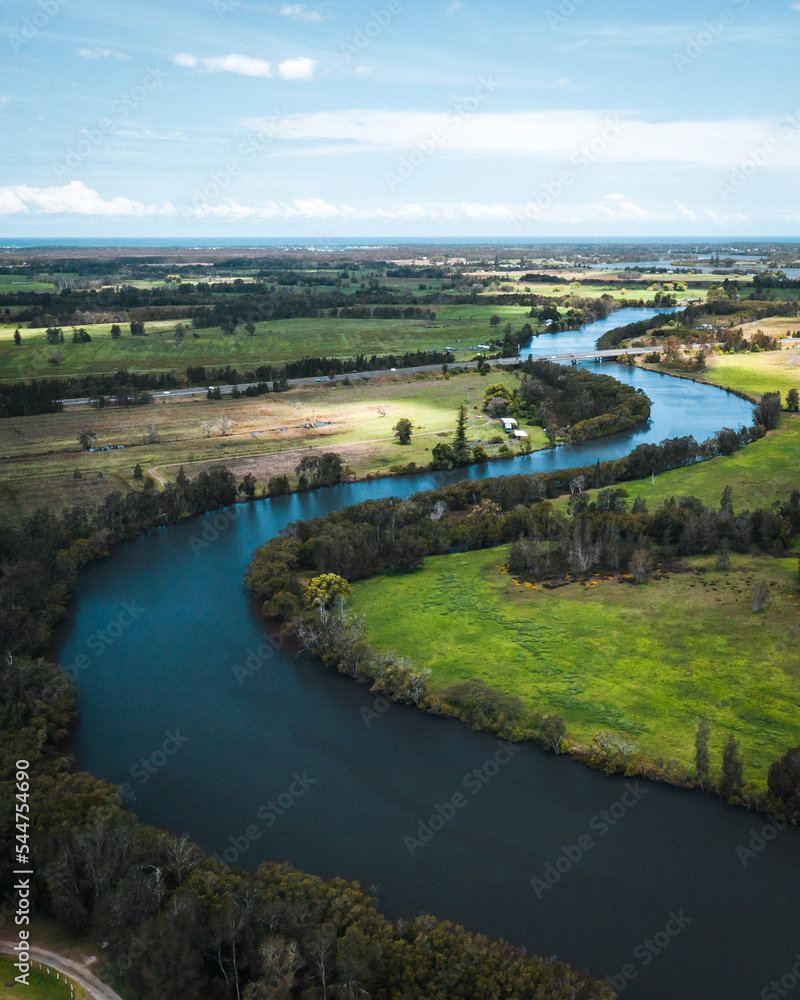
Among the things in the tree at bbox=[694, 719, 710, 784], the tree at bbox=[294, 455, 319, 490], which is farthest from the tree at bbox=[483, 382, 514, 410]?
the tree at bbox=[694, 719, 710, 784]

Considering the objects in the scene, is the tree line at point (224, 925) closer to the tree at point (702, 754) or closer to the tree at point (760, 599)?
the tree at point (702, 754)

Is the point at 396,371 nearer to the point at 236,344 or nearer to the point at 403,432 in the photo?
the point at 236,344

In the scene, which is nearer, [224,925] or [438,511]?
[224,925]

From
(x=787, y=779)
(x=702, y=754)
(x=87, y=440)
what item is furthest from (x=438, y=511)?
(x=87, y=440)

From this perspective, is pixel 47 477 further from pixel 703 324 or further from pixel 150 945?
pixel 703 324

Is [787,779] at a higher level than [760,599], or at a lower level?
lower

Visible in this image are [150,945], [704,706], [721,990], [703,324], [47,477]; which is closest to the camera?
[150,945]

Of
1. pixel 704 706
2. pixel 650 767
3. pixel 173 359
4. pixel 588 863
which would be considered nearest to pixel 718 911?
pixel 588 863
